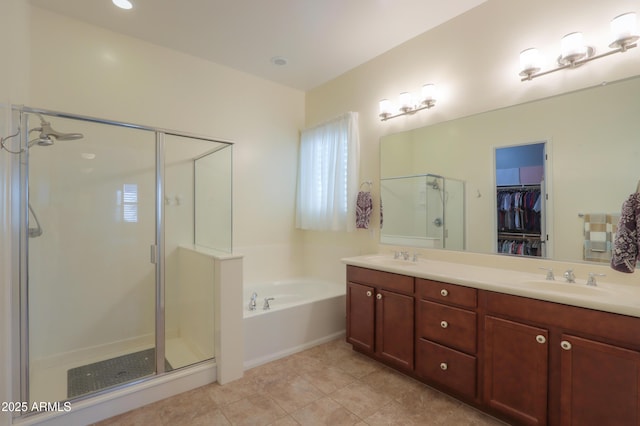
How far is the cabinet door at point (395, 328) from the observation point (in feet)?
7.39

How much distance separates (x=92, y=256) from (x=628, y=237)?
3.78m

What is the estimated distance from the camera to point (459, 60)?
250cm

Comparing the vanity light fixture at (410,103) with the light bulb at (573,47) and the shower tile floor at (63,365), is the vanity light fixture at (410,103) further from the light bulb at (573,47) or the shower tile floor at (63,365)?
the shower tile floor at (63,365)

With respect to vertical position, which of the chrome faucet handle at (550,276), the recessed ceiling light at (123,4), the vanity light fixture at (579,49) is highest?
the recessed ceiling light at (123,4)

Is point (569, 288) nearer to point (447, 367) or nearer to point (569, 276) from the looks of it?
point (569, 276)

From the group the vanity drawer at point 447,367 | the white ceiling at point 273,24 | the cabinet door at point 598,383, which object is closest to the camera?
the cabinet door at point 598,383

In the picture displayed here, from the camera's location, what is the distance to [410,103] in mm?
2822

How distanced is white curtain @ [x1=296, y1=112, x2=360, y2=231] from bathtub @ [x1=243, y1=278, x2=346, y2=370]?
821 mm

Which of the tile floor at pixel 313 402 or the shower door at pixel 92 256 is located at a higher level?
the shower door at pixel 92 256

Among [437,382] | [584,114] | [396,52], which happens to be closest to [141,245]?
[437,382]

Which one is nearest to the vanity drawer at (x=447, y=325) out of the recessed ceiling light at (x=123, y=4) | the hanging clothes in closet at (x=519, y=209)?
the hanging clothes in closet at (x=519, y=209)

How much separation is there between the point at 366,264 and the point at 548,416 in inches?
55.9

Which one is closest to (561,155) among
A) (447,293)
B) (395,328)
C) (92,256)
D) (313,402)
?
(447,293)

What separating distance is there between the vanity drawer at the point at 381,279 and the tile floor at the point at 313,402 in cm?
70
